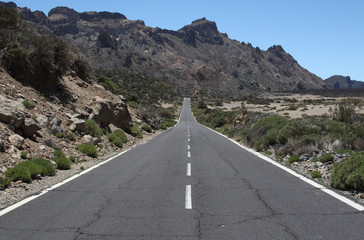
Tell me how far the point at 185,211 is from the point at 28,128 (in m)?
8.02

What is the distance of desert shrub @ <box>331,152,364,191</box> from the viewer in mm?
7613

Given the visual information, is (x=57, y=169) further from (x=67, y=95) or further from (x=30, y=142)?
(x=67, y=95)

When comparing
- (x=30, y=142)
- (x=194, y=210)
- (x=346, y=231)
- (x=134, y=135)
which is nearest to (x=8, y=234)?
(x=194, y=210)

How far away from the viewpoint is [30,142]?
1151 centimetres

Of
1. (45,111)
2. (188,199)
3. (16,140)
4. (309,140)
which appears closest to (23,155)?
(16,140)

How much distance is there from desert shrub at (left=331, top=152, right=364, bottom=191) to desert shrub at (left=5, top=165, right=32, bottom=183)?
26.5 ft

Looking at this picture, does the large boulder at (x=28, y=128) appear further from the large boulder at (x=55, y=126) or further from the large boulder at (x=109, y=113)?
the large boulder at (x=109, y=113)

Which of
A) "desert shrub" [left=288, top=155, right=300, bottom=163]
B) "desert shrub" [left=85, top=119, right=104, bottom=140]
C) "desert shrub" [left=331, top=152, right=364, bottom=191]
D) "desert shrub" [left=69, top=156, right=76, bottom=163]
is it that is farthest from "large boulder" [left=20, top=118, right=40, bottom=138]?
"desert shrub" [left=331, top=152, right=364, bottom=191]

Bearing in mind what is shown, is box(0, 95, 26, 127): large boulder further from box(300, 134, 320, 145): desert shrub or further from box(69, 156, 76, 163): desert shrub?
box(300, 134, 320, 145): desert shrub

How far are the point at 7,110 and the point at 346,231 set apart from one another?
36.2 feet

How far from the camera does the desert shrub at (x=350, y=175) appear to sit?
7613mm

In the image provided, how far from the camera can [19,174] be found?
28.0 ft

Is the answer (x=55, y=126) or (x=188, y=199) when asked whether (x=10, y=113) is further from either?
(x=188, y=199)

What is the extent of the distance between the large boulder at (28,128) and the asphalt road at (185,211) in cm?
350
